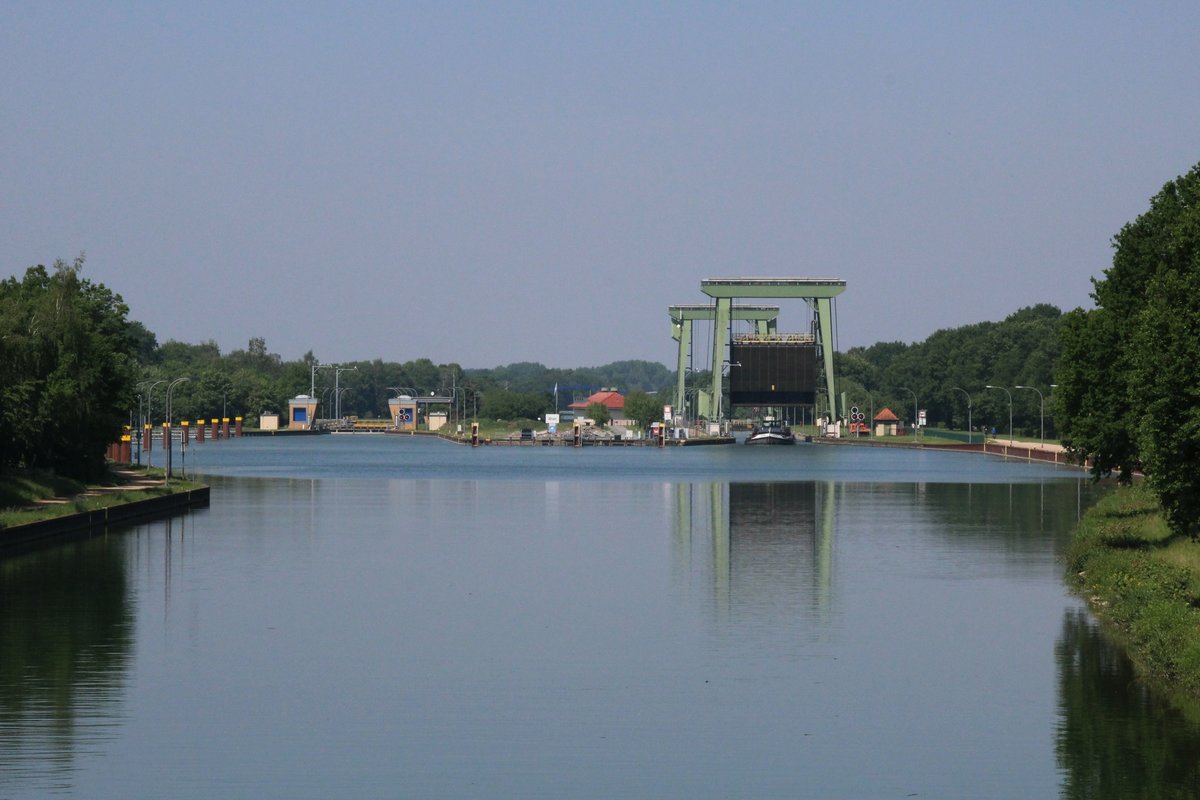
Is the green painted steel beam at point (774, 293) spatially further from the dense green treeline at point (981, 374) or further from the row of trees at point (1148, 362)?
the row of trees at point (1148, 362)

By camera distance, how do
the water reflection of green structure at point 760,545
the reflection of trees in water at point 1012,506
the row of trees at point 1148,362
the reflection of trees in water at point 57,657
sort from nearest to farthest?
the reflection of trees in water at point 57,657 → the row of trees at point 1148,362 → the water reflection of green structure at point 760,545 → the reflection of trees in water at point 1012,506

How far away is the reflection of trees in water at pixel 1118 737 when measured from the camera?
16.4m

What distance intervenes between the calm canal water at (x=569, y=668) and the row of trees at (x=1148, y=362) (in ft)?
9.65

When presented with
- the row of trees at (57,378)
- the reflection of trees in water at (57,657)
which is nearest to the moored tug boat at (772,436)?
the row of trees at (57,378)

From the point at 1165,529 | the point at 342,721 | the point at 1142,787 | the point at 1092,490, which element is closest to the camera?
the point at 1142,787

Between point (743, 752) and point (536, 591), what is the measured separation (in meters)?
14.9

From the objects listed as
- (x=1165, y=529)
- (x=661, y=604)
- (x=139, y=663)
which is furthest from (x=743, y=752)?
(x=1165, y=529)

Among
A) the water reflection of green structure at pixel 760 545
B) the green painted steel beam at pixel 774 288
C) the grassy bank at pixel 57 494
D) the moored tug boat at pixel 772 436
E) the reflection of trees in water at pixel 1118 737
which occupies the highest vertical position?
the green painted steel beam at pixel 774 288

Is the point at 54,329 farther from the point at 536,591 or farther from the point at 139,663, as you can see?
the point at 139,663

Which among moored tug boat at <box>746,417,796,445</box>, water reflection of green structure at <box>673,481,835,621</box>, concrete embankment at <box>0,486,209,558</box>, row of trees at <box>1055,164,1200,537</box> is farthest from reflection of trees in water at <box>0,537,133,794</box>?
moored tug boat at <box>746,417,796,445</box>

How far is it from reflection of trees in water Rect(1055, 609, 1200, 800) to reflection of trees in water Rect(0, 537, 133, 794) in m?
10.4

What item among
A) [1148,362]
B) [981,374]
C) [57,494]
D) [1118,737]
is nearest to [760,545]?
[1148,362]

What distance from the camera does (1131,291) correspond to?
42656 mm

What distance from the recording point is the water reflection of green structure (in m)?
31.2
